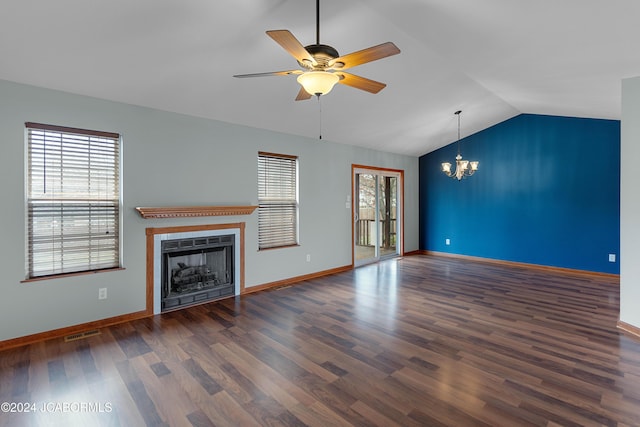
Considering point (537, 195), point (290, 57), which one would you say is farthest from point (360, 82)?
point (537, 195)

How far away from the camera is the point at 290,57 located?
3.18 m

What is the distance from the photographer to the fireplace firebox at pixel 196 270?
3.97 meters

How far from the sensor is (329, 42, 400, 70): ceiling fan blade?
1943 mm

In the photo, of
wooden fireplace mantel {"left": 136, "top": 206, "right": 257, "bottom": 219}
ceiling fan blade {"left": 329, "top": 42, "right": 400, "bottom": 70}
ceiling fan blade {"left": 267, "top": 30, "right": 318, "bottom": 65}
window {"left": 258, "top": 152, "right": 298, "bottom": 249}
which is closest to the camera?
ceiling fan blade {"left": 267, "top": 30, "right": 318, "bottom": 65}

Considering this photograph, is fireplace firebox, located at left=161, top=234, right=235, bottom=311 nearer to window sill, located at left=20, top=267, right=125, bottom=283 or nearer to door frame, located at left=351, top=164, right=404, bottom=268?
window sill, located at left=20, top=267, right=125, bottom=283

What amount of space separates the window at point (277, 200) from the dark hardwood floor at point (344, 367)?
1.22 m

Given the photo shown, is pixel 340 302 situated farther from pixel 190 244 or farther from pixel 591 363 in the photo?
pixel 591 363

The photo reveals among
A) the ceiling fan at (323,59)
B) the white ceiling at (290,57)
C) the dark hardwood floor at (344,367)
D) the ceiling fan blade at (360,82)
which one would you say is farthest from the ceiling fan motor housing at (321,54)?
the dark hardwood floor at (344,367)

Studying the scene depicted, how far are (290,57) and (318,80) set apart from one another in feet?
4.16

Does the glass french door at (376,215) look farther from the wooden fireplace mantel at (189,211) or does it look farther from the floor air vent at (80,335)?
the floor air vent at (80,335)

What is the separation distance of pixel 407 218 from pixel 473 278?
2.53 meters

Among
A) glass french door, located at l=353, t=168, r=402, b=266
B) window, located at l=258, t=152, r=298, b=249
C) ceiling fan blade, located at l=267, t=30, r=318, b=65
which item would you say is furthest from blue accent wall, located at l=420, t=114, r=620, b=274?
ceiling fan blade, located at l=267, t=30, r=318, b=65

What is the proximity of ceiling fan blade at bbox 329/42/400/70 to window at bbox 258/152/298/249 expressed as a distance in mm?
2935

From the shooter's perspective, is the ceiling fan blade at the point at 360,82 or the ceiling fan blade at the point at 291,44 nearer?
the ceiling fan blade at the point at 291,44
